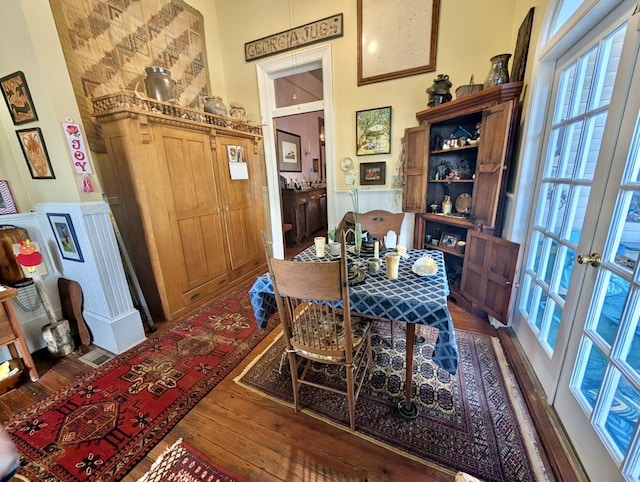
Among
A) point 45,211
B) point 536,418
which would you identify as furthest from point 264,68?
point 536,418

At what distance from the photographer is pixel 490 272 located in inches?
83.9

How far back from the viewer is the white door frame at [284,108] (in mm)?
3191

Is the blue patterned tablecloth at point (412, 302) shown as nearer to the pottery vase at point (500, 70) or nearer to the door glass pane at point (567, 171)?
the door glass pane at point (567, 171)

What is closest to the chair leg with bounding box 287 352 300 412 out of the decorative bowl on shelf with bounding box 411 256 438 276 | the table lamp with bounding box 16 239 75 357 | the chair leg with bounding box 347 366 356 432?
the chair leg with bounding box 347 366 356 432

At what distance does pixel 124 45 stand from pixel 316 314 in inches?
128

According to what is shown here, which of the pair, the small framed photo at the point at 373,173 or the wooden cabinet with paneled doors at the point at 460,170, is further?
the small framed photo at the point at 373,173

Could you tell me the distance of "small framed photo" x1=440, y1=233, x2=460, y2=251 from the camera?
2.73 m

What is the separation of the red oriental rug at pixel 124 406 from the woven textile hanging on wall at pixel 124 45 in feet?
6.35

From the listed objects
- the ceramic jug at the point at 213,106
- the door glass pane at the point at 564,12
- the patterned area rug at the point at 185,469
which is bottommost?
the patterned area rug at the point at 185,469

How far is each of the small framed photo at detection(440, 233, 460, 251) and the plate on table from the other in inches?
11.4

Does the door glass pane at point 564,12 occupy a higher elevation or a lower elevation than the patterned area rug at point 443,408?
higher

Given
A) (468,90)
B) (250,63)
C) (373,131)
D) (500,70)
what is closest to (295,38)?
(250,63)

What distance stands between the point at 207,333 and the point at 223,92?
3.40 meters

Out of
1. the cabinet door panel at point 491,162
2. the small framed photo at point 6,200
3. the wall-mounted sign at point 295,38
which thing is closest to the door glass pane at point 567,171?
the cabinet door panel at point 491,162
